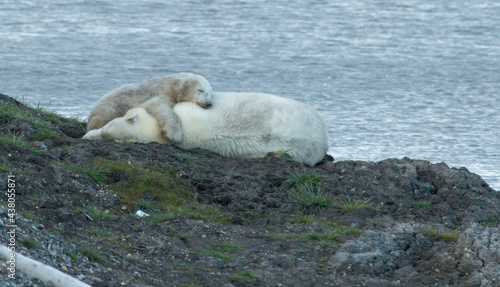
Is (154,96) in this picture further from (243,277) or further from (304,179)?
(243,277)

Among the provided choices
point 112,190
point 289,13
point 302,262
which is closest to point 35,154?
point 112,190

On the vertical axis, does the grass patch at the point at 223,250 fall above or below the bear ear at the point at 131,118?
below

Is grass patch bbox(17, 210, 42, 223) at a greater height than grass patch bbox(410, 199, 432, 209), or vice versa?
grass patch bbox(17, 210, 42, 223)

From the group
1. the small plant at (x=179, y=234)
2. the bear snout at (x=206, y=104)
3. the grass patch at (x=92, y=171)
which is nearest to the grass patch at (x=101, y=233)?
the small plant at (x=179, y=234)

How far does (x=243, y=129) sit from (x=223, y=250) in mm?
2893

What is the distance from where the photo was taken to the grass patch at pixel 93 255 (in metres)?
5.34

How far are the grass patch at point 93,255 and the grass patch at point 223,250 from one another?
0.81m

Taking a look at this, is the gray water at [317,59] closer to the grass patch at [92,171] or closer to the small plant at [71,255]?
the grass patch at [92,171]

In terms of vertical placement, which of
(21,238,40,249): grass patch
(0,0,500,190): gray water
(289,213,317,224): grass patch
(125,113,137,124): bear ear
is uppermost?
(21,238,40,249): grass patch

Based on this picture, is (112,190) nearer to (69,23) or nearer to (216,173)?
(216,173)

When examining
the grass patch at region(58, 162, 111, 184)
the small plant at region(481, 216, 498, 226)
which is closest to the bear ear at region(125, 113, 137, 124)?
the grass patch at region(58, 162, 111, 184)

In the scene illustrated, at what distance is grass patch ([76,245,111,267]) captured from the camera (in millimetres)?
5344

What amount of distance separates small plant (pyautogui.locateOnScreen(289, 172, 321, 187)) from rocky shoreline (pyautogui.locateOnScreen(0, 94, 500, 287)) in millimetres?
14

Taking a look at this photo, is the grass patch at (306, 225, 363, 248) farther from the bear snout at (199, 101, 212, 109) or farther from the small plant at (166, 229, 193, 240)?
the bear snout at (199, 101, 212, 109)
